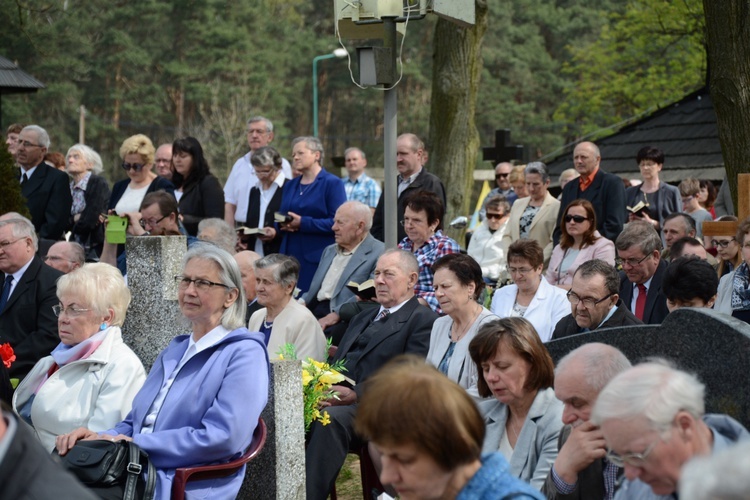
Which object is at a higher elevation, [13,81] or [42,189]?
[13,81]

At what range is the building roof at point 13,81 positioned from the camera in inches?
492

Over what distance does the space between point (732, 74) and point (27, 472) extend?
22.2 ft

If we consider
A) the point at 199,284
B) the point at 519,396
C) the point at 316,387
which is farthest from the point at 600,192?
the point at 519,396

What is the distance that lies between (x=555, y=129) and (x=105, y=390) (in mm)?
42009

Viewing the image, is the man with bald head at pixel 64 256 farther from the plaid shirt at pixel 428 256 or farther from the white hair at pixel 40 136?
the plaid shirt at pixel 428 256

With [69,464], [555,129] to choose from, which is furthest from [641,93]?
[69,464]

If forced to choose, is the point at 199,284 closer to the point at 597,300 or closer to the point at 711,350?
the point at 597,300

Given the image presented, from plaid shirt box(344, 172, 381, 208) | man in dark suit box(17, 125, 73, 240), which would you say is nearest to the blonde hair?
man in dark suit box(17, 125, 73, 240)

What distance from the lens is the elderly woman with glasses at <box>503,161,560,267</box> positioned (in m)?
→ 10.2

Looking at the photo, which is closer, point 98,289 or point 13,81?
point 98,289

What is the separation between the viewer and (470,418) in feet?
9.24

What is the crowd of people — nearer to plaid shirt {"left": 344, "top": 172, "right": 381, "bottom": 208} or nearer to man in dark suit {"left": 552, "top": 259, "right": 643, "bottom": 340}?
man in dark suit {"left": 552, "top": 259, "right": 643, "bottom": 340}

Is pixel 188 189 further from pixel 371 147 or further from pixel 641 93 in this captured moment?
pixel 371 147

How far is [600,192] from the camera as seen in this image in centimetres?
945
